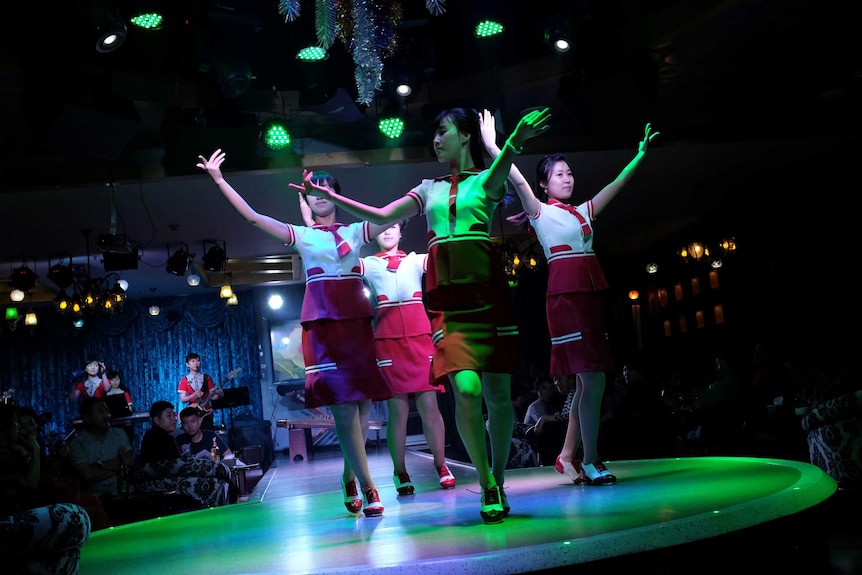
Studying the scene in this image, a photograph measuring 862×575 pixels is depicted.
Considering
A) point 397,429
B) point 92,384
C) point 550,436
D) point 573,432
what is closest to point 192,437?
point 550,436

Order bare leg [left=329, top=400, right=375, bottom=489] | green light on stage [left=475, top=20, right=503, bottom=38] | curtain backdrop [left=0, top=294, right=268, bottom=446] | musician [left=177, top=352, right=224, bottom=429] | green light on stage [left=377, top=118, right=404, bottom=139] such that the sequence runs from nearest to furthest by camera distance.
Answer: bare leg [left=329, top=400, right=375, bottom=489]
green light on stage [left=475, top=20, right=503, bottom=38]
green light on stage [left=377, top=118, right=404, bottom=139]
musician [left=177, top=352, right=224, bottom=429]
curtain backdrop [left=0, top=294, right=268, bottom=446]

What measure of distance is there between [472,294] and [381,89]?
4.50 meters

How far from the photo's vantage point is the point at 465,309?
9.91ft

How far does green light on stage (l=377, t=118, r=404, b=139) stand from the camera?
771cm

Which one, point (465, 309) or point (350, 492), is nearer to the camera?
point (465, 309)

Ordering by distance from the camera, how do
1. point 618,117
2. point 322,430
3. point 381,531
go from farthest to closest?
1. point 322,430
2. point 618,117
3. point 381,531

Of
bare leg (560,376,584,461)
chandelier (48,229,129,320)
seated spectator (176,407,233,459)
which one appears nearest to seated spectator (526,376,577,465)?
bare leg (560,376,584,461)

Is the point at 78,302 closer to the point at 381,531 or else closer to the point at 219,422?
the point at 219,422

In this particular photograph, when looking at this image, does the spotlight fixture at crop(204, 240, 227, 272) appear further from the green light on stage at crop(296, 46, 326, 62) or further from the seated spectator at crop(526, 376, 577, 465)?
the seated spectator at crop(526, 376, 577, 465)

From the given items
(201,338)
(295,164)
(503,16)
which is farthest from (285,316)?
(503,16)

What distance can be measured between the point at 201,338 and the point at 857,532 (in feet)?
49.5

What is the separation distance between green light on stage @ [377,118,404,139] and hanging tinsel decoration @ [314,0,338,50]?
4703mm

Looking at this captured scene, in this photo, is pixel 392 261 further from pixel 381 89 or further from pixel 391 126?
pixel 391 126

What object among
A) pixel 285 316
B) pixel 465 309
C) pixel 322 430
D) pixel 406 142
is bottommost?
pixel 322 430
